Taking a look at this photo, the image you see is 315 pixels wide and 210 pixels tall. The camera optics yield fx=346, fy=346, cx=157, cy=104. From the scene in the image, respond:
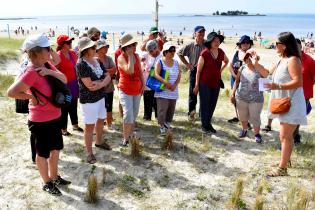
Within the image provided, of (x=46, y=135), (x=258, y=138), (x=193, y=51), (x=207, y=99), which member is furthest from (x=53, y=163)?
(x=193, y=51)

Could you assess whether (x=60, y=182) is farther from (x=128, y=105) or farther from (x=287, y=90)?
(x=287, y=90)

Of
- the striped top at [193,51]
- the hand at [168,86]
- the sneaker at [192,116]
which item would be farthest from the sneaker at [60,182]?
the striped top at [193,51]

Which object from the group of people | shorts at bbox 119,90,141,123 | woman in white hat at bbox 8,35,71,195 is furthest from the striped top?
woman in white hat at bbox 8,35,71,195

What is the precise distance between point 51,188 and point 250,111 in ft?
11.6

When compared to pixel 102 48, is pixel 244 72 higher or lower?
lower

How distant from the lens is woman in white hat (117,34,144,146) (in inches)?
205

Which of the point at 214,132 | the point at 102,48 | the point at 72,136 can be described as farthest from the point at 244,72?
the point at 72,136

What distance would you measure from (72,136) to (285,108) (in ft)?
12.0

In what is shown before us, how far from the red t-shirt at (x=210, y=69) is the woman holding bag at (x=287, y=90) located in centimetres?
145

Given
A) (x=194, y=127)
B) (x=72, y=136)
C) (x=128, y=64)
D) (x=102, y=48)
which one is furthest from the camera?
(x=194, y=127)

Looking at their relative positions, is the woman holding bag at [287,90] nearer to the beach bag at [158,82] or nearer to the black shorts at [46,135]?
the beach bag at [158,82]

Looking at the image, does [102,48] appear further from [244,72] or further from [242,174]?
[242,174]

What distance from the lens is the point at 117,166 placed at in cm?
495

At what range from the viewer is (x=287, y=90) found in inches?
177
